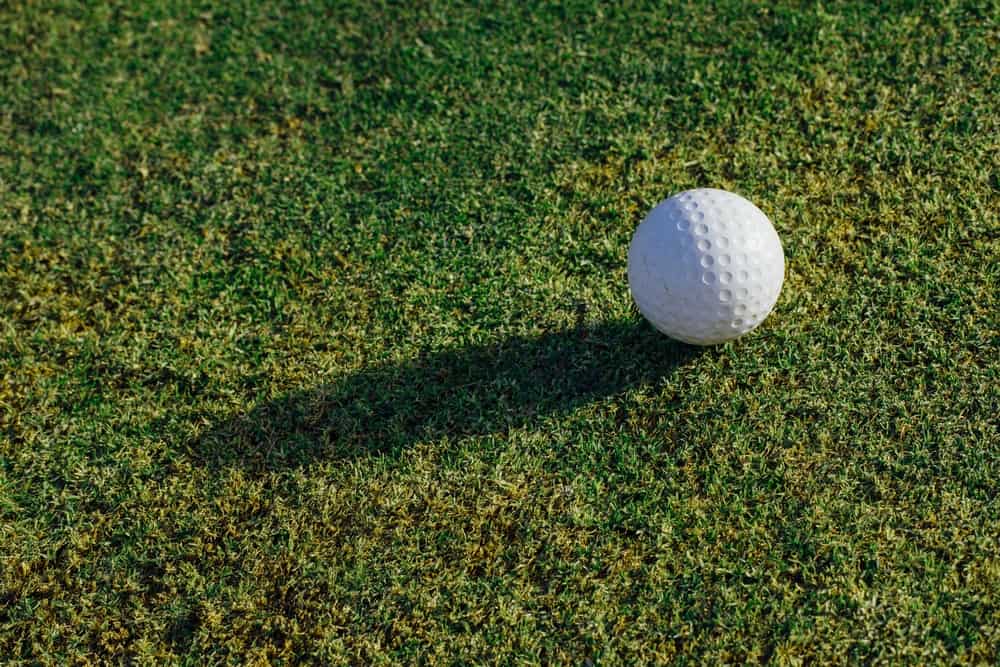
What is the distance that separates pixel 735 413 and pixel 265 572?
220 centimetres

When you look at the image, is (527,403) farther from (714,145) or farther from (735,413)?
(714,145)

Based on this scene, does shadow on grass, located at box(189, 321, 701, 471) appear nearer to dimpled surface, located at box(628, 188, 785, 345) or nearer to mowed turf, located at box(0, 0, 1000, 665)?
mowed turf, located at box(0, 0, 1000, 665)

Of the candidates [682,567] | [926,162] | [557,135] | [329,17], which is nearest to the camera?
[682,567]

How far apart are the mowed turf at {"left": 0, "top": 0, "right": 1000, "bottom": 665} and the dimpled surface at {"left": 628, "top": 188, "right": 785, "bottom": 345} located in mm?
394

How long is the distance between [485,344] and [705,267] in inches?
47.2

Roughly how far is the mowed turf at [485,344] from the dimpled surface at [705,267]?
1.29 feet

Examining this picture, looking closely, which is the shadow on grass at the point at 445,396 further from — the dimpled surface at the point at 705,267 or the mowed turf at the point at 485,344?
the dimpled surface at the point at 705,267

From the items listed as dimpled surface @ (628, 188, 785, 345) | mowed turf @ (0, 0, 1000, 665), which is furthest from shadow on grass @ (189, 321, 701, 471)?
dimpled surface @ (628, 188, 785, 345)

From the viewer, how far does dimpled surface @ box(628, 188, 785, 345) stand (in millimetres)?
3805

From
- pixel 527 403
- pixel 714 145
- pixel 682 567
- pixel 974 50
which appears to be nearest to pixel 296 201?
pixel 527 403

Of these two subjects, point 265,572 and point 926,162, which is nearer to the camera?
point 265,572

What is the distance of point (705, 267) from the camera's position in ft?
12.4

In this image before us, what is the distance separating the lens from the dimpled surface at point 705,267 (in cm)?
380

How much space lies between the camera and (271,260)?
4898 mm
